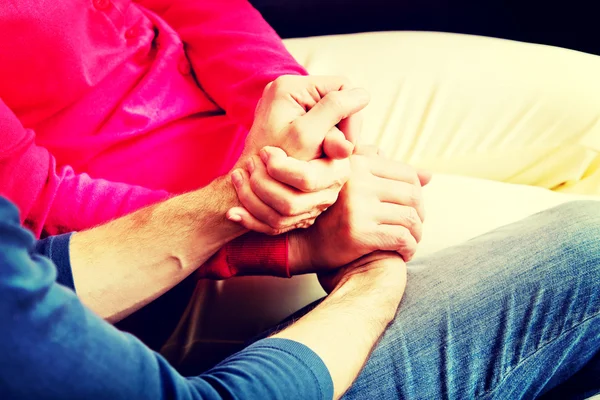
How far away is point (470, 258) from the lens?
0.68 meters

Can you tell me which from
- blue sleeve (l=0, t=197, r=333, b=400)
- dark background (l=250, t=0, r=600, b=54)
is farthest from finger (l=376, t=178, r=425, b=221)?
dark background (l=250, t=0, r=600, b=54)

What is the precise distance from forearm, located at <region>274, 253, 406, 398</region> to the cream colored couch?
12 centimetres

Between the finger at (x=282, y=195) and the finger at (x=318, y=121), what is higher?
the finger at (x=318, y=121)

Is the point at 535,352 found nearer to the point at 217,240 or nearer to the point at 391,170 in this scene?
the point at 391,170

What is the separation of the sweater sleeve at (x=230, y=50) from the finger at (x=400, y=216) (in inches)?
10.7

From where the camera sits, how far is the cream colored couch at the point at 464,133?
807 millimetres

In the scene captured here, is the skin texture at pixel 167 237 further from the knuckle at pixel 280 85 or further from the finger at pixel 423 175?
the finger at pixel 423 175

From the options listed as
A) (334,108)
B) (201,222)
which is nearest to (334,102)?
(334,108)

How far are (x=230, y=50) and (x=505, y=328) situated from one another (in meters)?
0.60

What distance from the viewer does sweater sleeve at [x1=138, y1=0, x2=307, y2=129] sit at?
875 mm

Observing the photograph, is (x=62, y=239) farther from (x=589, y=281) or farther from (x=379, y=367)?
(x=589, y=281)

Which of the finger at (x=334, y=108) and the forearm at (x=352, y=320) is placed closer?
the forearm at (x=352, y=320)

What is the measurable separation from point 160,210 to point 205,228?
0.20 ft

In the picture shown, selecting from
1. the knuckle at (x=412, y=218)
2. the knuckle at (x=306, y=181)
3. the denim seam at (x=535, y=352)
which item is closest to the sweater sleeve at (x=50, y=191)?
the knuckle at (x=306, y=181)
